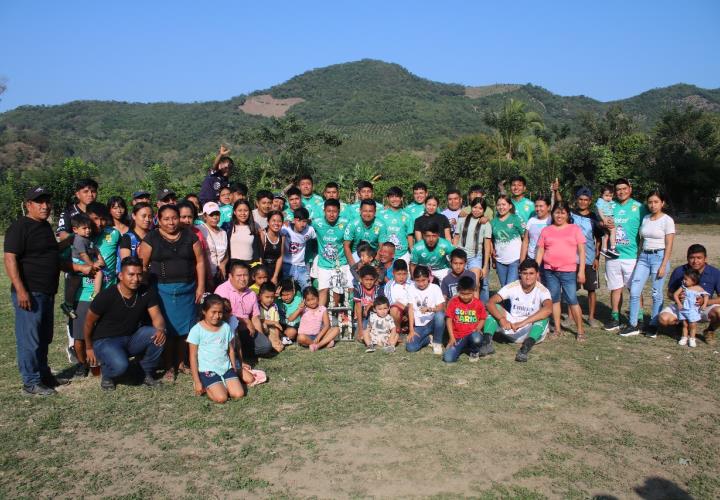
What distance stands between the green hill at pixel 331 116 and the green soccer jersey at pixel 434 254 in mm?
57148

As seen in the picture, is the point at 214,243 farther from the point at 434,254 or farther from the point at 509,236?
the point at 509,236

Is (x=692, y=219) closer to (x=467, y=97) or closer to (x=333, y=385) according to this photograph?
(x=333, y=385)

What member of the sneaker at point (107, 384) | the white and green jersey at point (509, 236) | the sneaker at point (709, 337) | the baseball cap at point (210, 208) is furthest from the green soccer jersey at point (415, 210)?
the sneaker at point (107, 384)

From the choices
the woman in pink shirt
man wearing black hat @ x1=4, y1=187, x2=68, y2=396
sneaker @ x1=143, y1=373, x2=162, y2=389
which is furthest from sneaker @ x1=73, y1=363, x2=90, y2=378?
the woman in pink shirt

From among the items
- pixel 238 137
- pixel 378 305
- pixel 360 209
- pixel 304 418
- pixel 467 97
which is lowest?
pixel 304 418

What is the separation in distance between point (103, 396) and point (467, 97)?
136 meters

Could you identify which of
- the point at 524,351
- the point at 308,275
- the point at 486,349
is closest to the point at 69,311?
the point at 308,275

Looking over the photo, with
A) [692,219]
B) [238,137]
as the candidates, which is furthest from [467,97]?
[692,219]

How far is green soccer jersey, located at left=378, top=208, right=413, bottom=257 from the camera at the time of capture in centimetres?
779

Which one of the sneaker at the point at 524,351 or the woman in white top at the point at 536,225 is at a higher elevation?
the woman in white top at the point at 536,225

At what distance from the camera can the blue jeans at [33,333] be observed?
5227 millimetres

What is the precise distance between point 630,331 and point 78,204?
6985 mm

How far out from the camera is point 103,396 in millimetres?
5387

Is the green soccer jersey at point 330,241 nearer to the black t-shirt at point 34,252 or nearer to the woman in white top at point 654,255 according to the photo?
the black t-shirt at point 34,252
